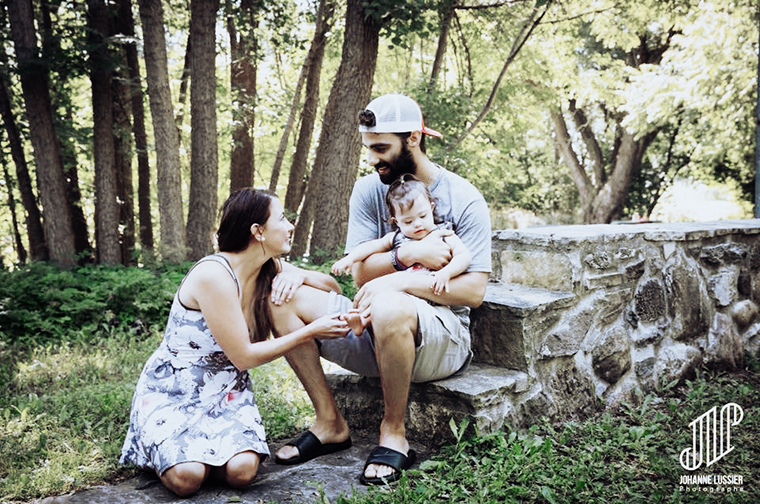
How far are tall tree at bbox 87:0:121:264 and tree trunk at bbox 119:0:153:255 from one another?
1.28 feet

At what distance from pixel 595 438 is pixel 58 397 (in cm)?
287

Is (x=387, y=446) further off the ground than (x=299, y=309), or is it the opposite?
(x=299, y=309)

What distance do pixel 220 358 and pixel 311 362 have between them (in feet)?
1.32

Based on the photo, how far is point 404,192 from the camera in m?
2.73

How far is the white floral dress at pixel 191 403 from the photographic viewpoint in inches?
96.2

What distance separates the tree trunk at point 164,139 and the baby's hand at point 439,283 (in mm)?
5107

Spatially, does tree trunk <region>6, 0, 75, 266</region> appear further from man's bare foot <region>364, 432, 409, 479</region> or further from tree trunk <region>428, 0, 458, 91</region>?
man's bare foot <region>364, 432, 409, 479</region>

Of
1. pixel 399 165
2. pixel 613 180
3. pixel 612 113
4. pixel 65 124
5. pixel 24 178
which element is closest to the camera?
pixel 399 165

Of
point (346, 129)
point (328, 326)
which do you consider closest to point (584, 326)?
point (328, 326)

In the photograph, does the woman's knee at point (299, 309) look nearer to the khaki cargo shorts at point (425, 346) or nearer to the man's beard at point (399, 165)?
the khaki cargo shorts at point (425, 346)

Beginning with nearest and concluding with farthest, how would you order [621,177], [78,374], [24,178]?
[78,374] → [24,178] → [621,177]

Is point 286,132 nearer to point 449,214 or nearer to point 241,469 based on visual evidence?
point 449,214

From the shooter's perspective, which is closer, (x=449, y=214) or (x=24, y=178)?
(x=449, y=214)

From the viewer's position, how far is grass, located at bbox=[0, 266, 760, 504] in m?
2.38
